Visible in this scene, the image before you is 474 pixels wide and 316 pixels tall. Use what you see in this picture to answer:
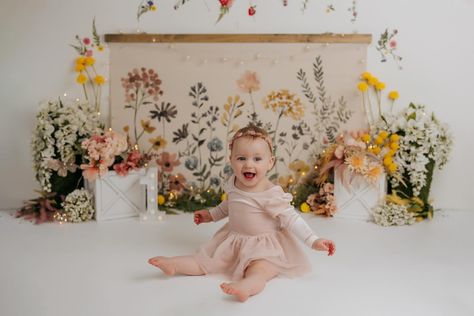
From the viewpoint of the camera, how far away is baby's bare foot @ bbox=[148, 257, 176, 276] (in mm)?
1851

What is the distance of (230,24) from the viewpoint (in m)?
2.96

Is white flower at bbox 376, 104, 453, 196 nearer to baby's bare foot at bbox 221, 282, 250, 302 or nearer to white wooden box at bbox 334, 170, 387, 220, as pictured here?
white wooden box at bbox 334, 170, 387, 220

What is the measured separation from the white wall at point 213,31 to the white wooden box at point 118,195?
57 cm

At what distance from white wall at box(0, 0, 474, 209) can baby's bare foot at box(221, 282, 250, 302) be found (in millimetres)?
1697

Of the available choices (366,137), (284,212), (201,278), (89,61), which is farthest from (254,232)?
(89,61)

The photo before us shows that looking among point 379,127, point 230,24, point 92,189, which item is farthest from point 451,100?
point 92,189

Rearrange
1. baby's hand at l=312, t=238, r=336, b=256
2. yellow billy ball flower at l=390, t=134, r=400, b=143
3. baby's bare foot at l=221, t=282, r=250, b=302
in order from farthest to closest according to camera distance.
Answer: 1. yellow billy ball flower at l=390, t=134, r=400, b=143
2. baby's hand at l=312, t=238, r=336, b=256
3. baby's bare foot at l=221, t=282, r=250, b=302

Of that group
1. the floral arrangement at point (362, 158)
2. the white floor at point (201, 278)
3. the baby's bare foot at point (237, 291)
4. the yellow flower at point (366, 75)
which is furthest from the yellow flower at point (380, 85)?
the baby's bare foot at point (237, 291)

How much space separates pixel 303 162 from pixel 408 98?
26.9 inches

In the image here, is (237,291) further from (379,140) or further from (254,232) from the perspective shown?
(379,140)

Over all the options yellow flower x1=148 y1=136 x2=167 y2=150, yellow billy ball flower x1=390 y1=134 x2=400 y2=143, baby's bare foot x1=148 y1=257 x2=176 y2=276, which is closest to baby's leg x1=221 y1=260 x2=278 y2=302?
baby's bare foot x1=148 y1=257 x2=176 y2=276

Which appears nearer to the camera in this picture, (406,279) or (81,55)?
(406,279)

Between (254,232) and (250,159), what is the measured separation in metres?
0.28

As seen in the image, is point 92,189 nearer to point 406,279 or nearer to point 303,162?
point 303,162
